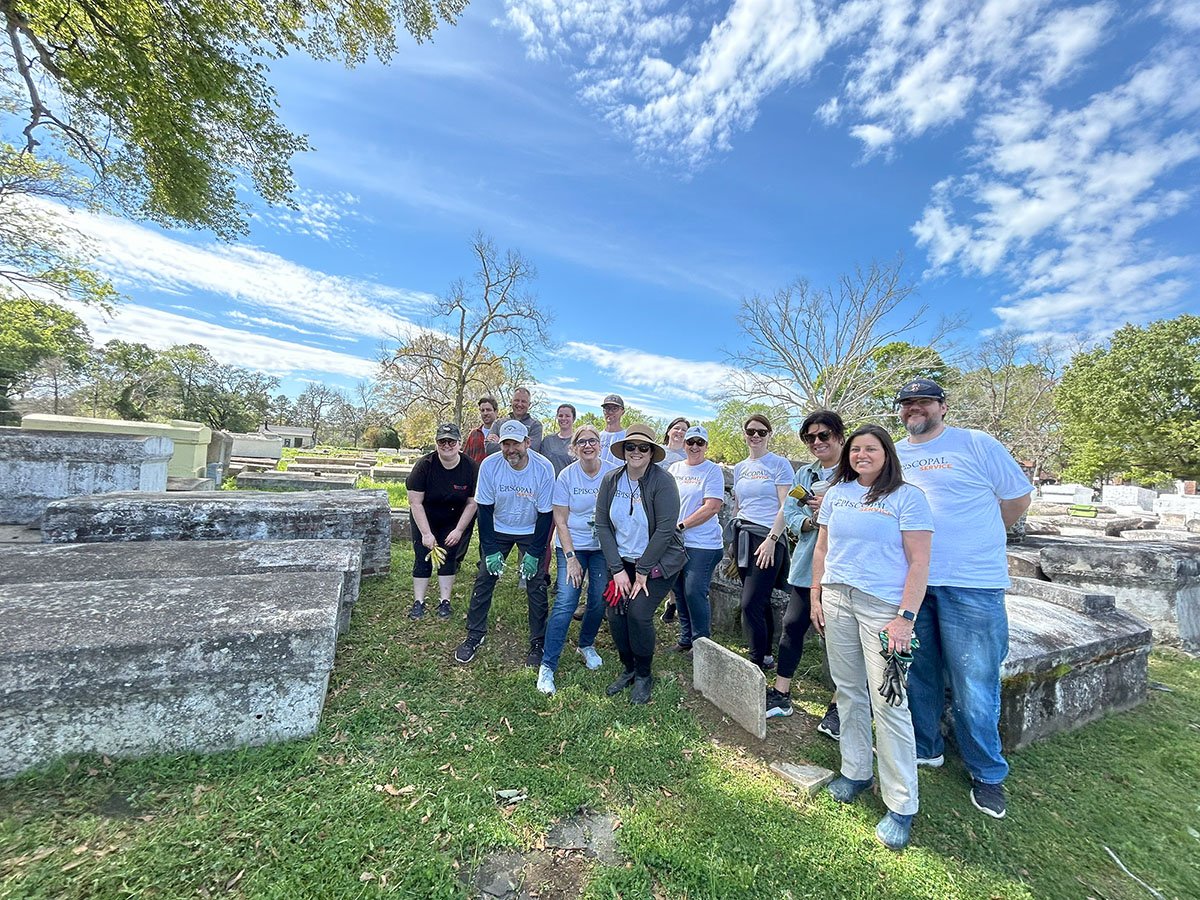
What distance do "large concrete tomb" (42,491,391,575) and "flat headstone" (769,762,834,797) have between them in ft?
13.3

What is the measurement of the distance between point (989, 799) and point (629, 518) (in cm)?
242

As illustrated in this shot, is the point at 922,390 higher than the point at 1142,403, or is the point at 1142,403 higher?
the point at 1142,403

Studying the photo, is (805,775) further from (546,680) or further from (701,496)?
(701,496)

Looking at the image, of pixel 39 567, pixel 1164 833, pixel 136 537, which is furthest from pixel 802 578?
pixel 136 537

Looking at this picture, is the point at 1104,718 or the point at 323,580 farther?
the point at 1104,718

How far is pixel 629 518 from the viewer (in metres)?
3.39

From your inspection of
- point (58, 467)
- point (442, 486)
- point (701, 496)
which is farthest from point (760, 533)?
point (58, 467)

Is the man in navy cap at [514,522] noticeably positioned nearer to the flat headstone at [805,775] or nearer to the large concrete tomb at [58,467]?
the flat headstone at [805,775]

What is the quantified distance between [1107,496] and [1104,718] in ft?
89.4

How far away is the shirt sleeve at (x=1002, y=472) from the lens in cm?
260

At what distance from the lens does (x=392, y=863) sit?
1.84 meters

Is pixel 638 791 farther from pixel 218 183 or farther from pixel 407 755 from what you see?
pixel 218 183

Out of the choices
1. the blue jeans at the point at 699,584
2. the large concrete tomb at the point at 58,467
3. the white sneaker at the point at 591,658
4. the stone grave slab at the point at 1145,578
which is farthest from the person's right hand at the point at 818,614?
the large concrete tomb at the point at 58,467

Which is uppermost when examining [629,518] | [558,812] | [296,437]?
[629,518]
